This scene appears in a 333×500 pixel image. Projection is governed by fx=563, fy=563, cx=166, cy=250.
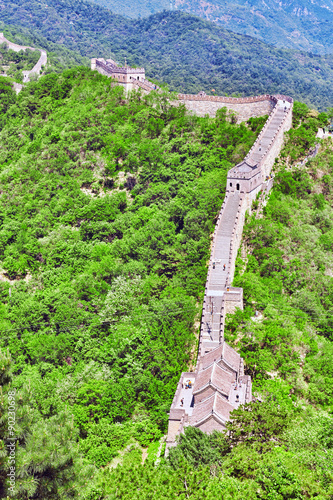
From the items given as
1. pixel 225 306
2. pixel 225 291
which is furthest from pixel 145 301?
pixel 225 306

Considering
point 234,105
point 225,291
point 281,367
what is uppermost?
point 234,105

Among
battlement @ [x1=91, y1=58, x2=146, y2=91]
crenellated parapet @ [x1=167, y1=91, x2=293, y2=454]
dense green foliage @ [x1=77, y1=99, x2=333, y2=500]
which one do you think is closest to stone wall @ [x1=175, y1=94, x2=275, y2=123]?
crenellated parapet @ [x1=167, y1=91, x2=293, y2=454]

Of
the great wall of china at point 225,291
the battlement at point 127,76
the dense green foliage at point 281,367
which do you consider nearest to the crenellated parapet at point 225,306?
the great wall of china at point 225,291

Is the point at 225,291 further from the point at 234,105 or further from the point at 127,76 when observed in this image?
the point at 127,76

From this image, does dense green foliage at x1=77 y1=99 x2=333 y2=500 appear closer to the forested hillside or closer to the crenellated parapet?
the forested hillside

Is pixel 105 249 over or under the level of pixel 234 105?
under

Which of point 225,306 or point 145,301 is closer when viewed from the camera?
point 225,306
